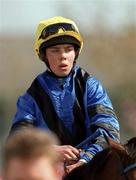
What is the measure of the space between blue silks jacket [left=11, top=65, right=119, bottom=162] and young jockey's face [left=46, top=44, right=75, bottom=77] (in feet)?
0.20

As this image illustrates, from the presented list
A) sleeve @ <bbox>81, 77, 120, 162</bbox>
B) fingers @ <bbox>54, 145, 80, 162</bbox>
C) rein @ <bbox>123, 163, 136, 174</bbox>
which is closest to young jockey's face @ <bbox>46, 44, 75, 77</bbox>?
sleeve @ <bbox>81, 77, 120, 162</bbox>

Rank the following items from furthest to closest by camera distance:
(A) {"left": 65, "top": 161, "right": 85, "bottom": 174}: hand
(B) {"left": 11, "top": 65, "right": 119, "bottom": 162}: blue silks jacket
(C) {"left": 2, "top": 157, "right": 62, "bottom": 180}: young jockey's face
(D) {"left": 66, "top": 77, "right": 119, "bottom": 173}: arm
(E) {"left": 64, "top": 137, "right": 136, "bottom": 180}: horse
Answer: (B) {"left": 11, "top": 65, "right": 119, "bottom": 162}: blue silks jacket
(D) {"left": 66, "top": 77, "right": 119, "bottom": 173}: arm
(A) {"left": 65, "top": 161, "right": 85, "bottom": 174}: hand
(E) {"left": 64, "top": 137, "right": 136, "bottom": 180}: horse
(C) {"left": 2, "top": 157, "right": 62, "bottom": 180}: young jockey's face

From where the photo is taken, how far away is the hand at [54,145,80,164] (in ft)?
18.5

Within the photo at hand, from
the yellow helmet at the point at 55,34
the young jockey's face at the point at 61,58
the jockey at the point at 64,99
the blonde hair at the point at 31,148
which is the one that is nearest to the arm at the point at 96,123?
the jockey at the point at 64,99

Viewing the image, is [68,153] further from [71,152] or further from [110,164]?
[110,164]

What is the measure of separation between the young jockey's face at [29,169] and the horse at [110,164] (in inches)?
74.8

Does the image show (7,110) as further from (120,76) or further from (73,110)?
(73,110)

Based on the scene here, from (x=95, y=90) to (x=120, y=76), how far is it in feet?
107

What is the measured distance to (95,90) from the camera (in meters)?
6.21

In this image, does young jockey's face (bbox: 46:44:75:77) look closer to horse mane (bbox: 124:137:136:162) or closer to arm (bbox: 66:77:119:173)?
arm (bbox: 66:77:119:173)

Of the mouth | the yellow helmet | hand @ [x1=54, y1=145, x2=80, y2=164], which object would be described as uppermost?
the yellow helmet

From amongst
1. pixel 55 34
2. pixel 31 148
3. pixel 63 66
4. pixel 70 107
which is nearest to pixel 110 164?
pixel 70 107

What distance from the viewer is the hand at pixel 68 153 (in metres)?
5.63

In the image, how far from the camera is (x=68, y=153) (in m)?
5.63
